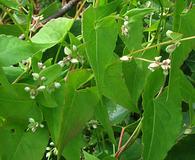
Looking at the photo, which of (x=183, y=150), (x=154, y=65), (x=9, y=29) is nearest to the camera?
(x=154, y=65)

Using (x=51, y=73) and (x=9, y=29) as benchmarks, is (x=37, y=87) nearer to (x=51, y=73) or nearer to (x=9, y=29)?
(x=51, y=73)

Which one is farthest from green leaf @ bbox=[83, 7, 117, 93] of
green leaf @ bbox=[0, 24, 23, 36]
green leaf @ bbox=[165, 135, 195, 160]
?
green leaf @ bbox=[165, 135, 195, 160]

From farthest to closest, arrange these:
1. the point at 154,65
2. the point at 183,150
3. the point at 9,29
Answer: the point at 183,150 → the point at 9,29 → the point at 154,65

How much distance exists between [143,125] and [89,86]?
0.07 metres

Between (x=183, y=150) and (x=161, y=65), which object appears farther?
(x=183, y=150)

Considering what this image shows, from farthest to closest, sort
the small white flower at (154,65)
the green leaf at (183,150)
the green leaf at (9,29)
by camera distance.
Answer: the green leaf at (183,150)
the green leaf at (9,29)
the small white flower at (154,65)

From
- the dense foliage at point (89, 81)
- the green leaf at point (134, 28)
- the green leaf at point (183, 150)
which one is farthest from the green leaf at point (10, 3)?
the green leaf at point (183, 150)

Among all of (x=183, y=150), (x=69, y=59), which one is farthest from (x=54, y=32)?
(x=183, y=150)

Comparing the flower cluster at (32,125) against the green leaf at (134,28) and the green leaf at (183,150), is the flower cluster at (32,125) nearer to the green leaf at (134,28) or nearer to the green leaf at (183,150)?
the green leaf at (134,28)

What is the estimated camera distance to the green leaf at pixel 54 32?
18.8 inches

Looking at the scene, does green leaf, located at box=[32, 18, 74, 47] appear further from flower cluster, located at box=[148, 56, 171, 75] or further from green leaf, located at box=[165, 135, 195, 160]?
green leaf, located at box=[165, 135, 195, 160]

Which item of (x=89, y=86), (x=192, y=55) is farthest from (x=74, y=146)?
(x=192, y=55)

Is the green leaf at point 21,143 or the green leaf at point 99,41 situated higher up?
the green leaf at point 99,41

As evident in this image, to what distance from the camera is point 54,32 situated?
48cm
